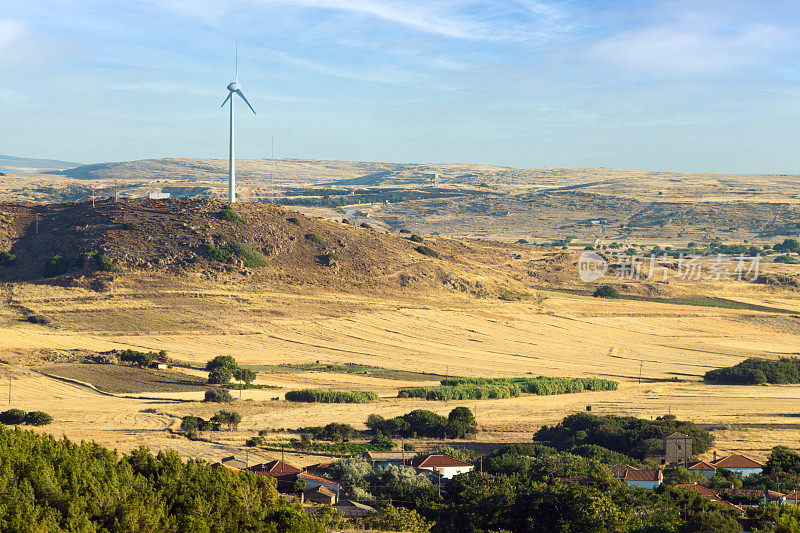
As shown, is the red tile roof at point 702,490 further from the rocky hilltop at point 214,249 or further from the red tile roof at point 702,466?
the rocky hilltop at point 214,249

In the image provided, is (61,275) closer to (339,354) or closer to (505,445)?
(339,354)

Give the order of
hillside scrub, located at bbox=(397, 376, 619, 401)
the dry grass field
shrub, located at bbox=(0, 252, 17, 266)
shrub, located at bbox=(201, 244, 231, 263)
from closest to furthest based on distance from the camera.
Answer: the dry grass field → hillside scrub, located at bbox=(397, 376, 619, 401) → shrub, located at bbox=(0, 252, 17, 266) → shrub, located at bbox=(201, 244, 231, 263)

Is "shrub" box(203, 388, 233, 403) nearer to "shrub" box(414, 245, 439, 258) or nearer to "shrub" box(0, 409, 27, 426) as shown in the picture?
"shrub" box(0, 409, 27, 426)

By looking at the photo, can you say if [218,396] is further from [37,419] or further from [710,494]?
[710,494]

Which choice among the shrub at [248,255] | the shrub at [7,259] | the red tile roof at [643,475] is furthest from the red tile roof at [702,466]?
the shrub at [7,259]

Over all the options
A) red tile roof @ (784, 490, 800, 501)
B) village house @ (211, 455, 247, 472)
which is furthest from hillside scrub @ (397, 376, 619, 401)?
red tile roof @ (784, 490, 800, 501)

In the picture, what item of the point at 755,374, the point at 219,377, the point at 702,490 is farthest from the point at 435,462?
the point at 755,374
